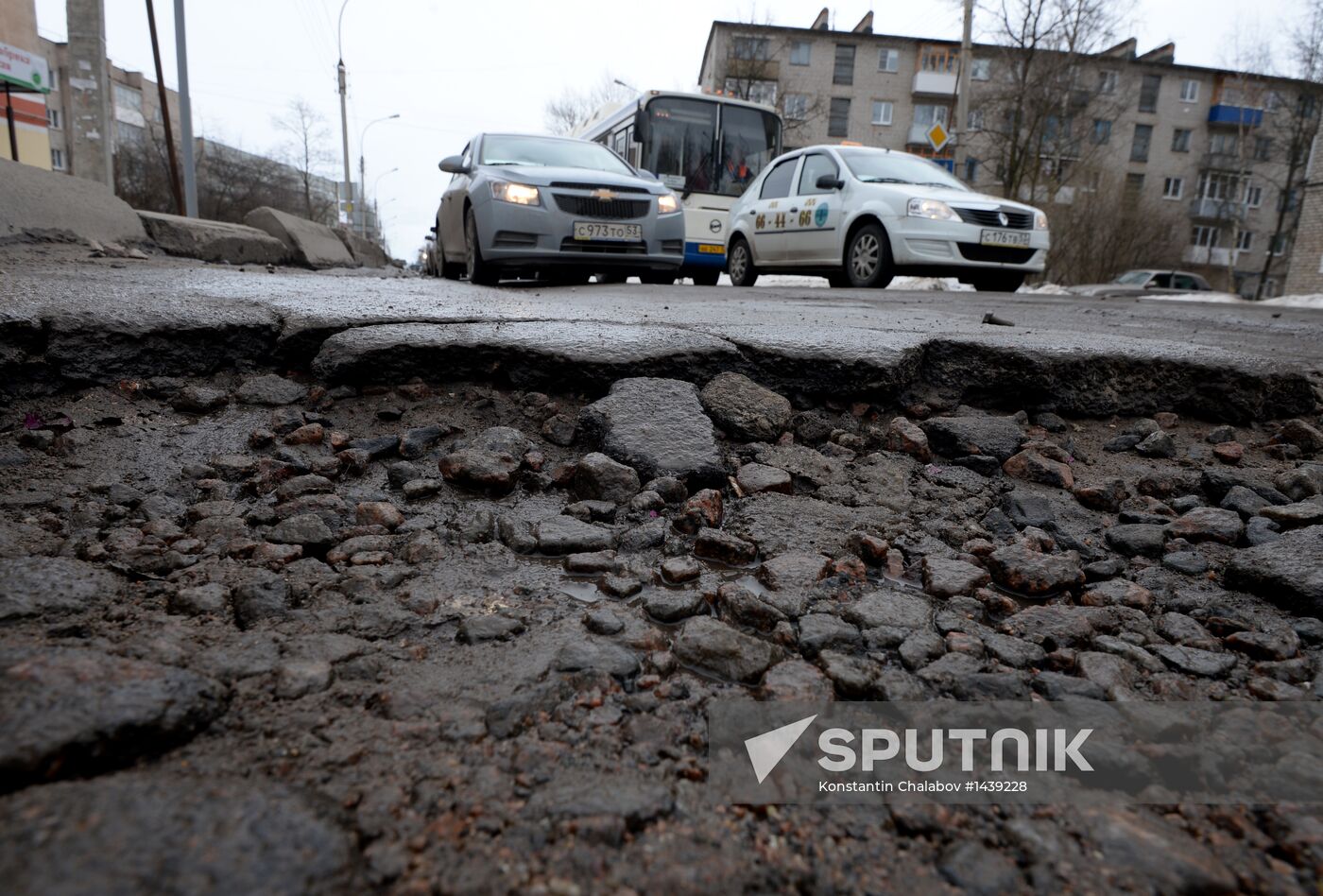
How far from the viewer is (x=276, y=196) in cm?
2909

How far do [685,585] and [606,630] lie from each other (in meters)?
0.26

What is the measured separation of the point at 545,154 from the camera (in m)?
7.47

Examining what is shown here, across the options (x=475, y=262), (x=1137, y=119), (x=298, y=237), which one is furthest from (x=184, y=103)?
(x=1137, y=119)

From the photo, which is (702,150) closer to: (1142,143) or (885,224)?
(885,224)

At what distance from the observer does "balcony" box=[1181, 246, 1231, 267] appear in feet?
147

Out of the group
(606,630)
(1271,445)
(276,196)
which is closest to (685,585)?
(606,630)

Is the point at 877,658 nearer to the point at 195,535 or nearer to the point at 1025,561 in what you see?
the point at 1025,561

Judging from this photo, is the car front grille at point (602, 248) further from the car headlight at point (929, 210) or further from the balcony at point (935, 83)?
the balcony at point (935, 83)

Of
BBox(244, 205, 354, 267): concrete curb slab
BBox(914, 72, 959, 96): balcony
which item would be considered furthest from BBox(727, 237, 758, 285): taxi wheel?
BBox(914, 72, 959, 96): balcony

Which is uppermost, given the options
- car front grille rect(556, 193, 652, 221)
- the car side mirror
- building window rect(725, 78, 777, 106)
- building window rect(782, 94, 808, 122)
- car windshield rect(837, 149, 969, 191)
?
building window rect(782, 94, 808, 122)

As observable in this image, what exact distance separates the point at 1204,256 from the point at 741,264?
47597 mm

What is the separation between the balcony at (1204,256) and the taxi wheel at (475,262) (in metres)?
50.3

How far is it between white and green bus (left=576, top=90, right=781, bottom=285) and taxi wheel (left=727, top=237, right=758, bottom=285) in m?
1.02

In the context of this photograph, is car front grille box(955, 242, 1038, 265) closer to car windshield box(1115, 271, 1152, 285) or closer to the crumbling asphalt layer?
the crumbling asphalt layer
